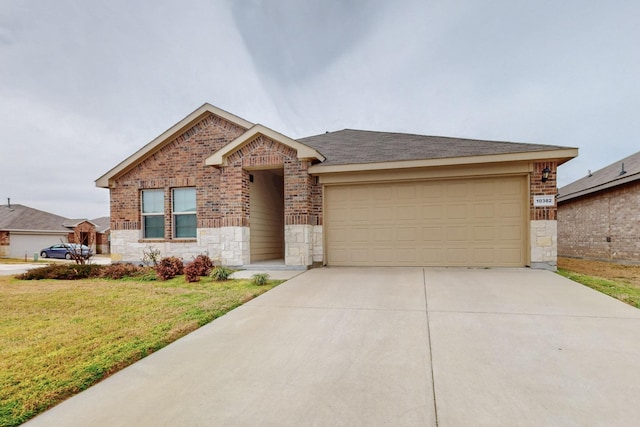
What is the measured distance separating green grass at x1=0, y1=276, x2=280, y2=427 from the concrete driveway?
22 cm

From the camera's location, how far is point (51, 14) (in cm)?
877

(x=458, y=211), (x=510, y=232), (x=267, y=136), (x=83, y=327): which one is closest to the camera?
(x=83, y=327)

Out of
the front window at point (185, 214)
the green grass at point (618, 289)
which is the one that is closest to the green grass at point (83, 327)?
the front window at point (185, 214)

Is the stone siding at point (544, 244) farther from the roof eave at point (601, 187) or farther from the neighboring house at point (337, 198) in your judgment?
the roof eave at point (601, 187)

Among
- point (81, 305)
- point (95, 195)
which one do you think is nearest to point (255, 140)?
point (81, 305)

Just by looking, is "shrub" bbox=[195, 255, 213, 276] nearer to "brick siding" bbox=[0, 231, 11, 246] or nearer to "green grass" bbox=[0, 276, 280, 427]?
"green grass" bbox=[0, 276, 280, 427]

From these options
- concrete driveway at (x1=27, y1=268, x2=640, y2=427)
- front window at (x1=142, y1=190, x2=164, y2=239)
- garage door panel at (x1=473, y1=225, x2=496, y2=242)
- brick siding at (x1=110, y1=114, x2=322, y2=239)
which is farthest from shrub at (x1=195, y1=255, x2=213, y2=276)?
garage door panel at (x1=473, y1=225, x2=496, y2=242)

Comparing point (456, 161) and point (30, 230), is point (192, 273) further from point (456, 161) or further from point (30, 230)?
point (30, 230)

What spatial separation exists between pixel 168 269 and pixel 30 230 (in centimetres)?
3060

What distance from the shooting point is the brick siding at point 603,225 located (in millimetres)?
10008

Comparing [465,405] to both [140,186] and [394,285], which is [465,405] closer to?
[394,285]

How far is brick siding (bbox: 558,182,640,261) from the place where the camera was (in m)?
10.0

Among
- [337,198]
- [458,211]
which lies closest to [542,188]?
[458,211]

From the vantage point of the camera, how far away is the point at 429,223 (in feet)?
27.5
